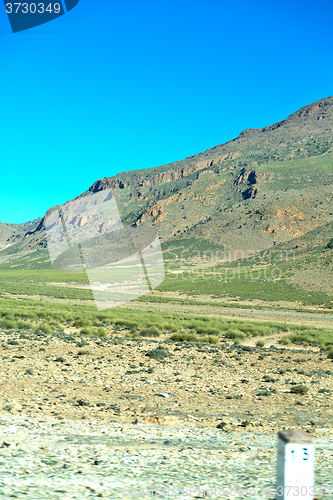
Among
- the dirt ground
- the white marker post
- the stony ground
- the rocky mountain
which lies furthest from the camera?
the rocky mountain

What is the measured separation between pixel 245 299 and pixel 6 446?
55.8 m

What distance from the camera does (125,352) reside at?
1647 cm

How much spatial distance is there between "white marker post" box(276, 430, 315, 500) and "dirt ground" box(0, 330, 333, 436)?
5548 millimetres

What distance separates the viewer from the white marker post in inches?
108

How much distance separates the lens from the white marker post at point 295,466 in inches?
108

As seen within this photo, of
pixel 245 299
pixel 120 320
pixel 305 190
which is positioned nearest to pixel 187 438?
pixel 120 320

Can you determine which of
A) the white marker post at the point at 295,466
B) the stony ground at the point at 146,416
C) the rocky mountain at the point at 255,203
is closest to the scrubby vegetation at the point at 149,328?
the stony ground at the point at 146,416

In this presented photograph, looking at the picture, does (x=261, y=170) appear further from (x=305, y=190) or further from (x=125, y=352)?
(x=125, y=352)

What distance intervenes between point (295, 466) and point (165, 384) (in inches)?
373

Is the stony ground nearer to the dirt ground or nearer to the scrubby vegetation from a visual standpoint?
the dirt ground

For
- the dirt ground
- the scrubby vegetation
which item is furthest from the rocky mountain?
the dirt ground

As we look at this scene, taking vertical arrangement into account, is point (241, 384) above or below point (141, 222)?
below

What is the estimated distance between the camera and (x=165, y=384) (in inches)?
463

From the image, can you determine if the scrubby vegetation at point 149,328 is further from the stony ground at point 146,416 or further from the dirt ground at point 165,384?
the stony ground at point 146,416
